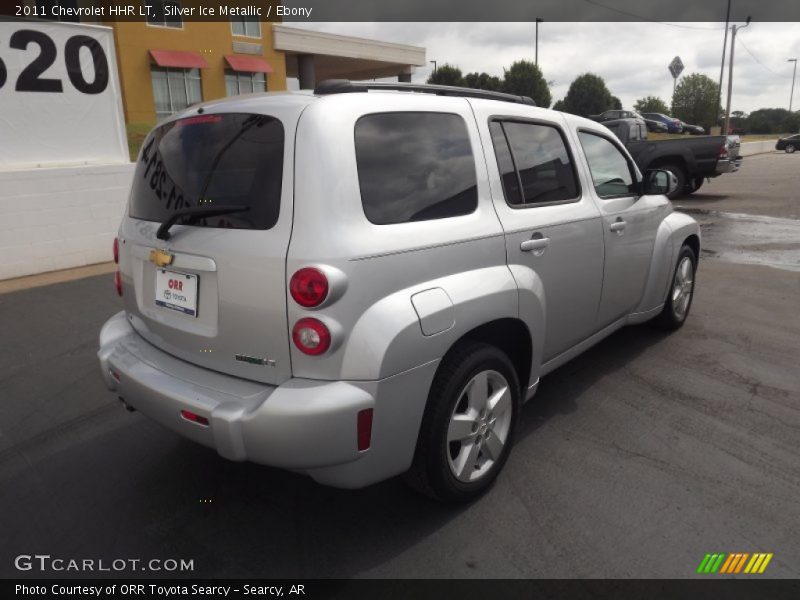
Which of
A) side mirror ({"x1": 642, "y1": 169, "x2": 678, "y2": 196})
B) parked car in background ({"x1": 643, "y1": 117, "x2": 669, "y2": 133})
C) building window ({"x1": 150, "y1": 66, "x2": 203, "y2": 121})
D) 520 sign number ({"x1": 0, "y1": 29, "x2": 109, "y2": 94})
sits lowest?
side mirror ({"x1": 642, "y1": 169, "x2": 678, "y2": 196})

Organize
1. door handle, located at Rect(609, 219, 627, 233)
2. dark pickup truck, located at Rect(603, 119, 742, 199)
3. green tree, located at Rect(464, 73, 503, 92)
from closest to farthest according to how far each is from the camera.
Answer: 1. door handle, located at Rect(609, 219, 627, 233)
2. dark pickup truck, located at Rect(603, 119, 742, 199)
3. green tree, located at Rect(464, 73, 503, 92)

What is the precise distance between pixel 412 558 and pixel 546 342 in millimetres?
1386

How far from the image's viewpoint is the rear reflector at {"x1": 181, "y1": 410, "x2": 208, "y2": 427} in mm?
2312

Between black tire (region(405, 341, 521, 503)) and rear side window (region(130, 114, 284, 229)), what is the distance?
0.97 m

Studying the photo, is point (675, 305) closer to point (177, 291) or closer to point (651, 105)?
point (177, 291)

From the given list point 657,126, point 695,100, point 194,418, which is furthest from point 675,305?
point 695,100

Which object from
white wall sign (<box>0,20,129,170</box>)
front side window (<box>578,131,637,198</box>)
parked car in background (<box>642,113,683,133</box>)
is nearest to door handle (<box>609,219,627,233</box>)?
front side window (<box>578,131,637,198</box>)

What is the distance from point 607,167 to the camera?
13.3 feet

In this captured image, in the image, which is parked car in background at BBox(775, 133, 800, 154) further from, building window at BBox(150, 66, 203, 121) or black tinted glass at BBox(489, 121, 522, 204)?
black tinted glass at BBox(489, 121, 522, 204)

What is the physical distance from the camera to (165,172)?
2.81m

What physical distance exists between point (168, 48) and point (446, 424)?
917 inches

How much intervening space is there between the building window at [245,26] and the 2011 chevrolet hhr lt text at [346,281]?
23382mm

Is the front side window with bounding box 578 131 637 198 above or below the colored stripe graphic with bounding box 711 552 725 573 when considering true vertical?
above

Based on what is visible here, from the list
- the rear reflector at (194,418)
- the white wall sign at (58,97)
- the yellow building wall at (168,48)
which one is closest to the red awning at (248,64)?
the yellow building wall at (168,48)
